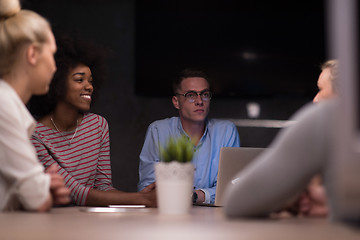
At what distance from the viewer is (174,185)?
116 centimetres

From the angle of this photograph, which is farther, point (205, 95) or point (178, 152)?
point (205, 95)

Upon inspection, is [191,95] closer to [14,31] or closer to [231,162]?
[231,162]

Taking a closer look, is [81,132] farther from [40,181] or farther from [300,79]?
[300,79]

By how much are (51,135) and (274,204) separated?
162 centimetres

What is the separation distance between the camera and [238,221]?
881 millimetres

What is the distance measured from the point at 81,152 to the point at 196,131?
2.82 ft

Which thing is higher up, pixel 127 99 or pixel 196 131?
pixel 127 99

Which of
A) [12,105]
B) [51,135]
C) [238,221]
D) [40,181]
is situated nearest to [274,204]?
[238,221]

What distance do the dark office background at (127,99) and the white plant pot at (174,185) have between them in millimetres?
3051

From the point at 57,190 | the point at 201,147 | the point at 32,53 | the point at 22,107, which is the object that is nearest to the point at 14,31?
the point at 32,53

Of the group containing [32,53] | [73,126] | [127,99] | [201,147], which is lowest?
[201,147]

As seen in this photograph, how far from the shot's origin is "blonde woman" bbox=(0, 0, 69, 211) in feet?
3.74

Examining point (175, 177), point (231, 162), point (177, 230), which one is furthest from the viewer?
point (231, 162)

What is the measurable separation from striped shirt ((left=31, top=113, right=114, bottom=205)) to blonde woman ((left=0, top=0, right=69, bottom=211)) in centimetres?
90
